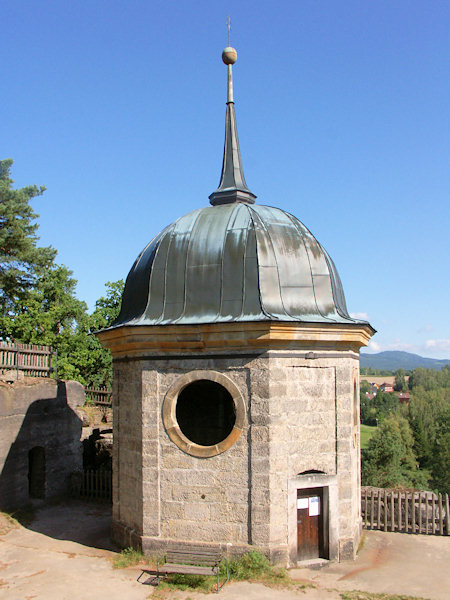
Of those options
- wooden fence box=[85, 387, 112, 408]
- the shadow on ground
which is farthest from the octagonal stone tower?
wooden fence box=[85, 387, 112, 408]

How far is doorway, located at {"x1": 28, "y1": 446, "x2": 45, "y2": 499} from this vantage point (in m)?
15.2

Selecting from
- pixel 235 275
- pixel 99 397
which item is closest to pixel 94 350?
pixel 99 397

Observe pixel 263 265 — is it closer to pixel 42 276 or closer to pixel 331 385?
pixel 331 385

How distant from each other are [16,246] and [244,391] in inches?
872

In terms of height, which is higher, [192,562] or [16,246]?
[16,246]

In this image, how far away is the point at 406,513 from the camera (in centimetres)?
1222

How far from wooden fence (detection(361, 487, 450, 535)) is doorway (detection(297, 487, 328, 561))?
112 inches

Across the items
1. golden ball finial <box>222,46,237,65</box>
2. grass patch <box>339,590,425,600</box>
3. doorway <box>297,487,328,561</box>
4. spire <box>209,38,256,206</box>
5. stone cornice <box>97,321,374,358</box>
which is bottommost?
grass patch <box>339,590,425,600</box>

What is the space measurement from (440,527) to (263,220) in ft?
25.6

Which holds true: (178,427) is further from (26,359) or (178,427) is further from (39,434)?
(26,359)

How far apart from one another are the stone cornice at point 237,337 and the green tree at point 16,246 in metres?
19.6

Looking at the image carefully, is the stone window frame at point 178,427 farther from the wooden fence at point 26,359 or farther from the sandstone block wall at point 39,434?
the wooden fence at point 26,359

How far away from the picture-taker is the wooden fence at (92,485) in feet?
50.4

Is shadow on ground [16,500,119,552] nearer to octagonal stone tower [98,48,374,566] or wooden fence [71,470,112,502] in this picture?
wooden fence [71,470,112,502]
